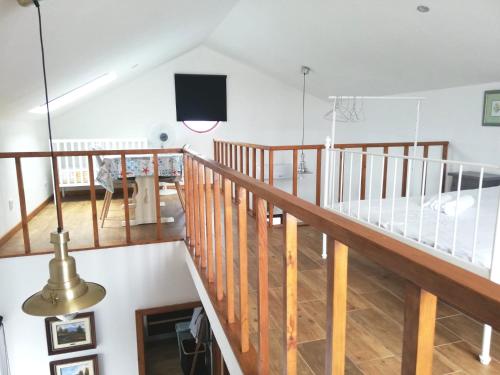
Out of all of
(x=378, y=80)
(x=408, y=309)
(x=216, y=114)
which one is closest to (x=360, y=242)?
(x=408, y=309)

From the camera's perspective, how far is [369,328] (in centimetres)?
213

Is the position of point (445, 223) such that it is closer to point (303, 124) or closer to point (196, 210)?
point (196, 210)

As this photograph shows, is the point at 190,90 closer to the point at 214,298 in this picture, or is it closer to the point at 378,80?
the point at 378,80

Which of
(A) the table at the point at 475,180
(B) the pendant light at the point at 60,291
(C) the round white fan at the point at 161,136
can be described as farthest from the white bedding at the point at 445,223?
(C) the round white fan at the point at 161,136

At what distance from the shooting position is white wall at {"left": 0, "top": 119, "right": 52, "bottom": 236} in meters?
3.98

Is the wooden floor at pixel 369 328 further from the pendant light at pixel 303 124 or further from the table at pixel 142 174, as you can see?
the pendant light at pixel 303 124

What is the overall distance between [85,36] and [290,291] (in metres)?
Result: 2.60

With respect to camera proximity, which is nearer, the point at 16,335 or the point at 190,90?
the point at 16,335

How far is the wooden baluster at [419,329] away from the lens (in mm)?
681

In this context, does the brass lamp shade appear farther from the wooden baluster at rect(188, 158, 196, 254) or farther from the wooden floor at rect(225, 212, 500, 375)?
the wooden baluster at rect(188, 158, 196, 254)

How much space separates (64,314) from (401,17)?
11.5 ft

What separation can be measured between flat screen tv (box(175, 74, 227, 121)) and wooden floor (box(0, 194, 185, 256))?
185cm

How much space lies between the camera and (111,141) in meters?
6.05

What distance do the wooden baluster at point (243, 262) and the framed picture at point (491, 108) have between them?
3.44 metres
